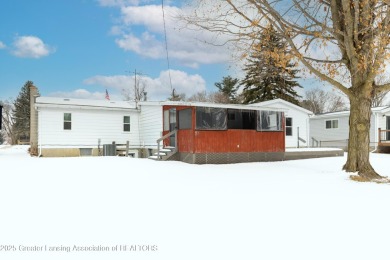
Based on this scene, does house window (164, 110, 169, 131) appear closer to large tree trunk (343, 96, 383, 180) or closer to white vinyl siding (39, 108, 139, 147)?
white vinyl siding (39, 108, 139, 147)

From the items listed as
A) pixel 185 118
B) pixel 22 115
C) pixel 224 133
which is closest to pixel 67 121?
pixel 185 118

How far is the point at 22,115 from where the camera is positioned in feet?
198

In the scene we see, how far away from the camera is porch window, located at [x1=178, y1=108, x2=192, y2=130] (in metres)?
16.1

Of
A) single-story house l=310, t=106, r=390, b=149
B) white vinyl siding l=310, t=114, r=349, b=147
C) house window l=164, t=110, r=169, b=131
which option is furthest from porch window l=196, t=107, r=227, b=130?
white vinyl siding l=310, t=114, r=349, b=147

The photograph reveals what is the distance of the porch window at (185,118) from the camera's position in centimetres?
1609

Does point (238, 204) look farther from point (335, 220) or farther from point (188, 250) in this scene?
point (188, 250)

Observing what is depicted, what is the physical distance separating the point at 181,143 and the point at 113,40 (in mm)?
13171

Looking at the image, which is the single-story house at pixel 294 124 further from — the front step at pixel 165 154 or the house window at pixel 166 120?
the front step at pixel 165 154

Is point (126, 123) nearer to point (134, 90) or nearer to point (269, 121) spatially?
point (269, 121)

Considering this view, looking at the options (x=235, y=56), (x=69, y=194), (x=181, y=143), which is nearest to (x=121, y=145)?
(x=181, y=143)

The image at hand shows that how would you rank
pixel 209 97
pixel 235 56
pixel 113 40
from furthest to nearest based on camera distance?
pixel 209 97
pixel 113 40
pixel 235 56

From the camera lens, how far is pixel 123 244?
421 cm

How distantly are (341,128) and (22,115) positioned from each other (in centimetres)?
5513

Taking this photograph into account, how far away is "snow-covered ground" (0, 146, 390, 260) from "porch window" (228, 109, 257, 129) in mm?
7859
